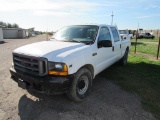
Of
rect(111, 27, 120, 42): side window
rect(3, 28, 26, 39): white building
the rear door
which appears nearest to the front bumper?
the rear door

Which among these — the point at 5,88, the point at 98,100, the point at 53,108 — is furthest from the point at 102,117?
the point at 5,88

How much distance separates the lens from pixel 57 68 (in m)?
3.44

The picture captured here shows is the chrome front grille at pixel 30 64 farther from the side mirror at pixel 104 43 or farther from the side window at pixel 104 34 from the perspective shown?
the side window at pixel 104 34

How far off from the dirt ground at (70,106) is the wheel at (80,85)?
0.17m

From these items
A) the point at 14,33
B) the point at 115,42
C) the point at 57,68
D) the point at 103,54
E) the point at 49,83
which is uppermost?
the point at 14,33

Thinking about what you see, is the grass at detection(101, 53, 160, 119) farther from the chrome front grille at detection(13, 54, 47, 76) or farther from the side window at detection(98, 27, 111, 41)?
the chrome front grille at detection(13, 54, 47, 76)

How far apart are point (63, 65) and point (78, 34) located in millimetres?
1821

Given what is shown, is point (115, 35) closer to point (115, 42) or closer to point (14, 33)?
point (115, 42)

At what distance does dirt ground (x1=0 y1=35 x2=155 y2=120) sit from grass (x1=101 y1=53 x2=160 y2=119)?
0.26 metres

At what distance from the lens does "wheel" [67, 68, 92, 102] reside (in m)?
3.78

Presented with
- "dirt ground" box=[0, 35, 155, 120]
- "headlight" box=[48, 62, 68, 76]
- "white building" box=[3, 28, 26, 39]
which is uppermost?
"white building" box=[3, 28, 26, 39]

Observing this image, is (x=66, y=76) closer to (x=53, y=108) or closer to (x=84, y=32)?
(x=53, y=108)

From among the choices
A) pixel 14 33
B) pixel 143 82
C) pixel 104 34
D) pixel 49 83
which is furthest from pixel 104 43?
pixel 14 33

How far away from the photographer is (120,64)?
26.2ft
